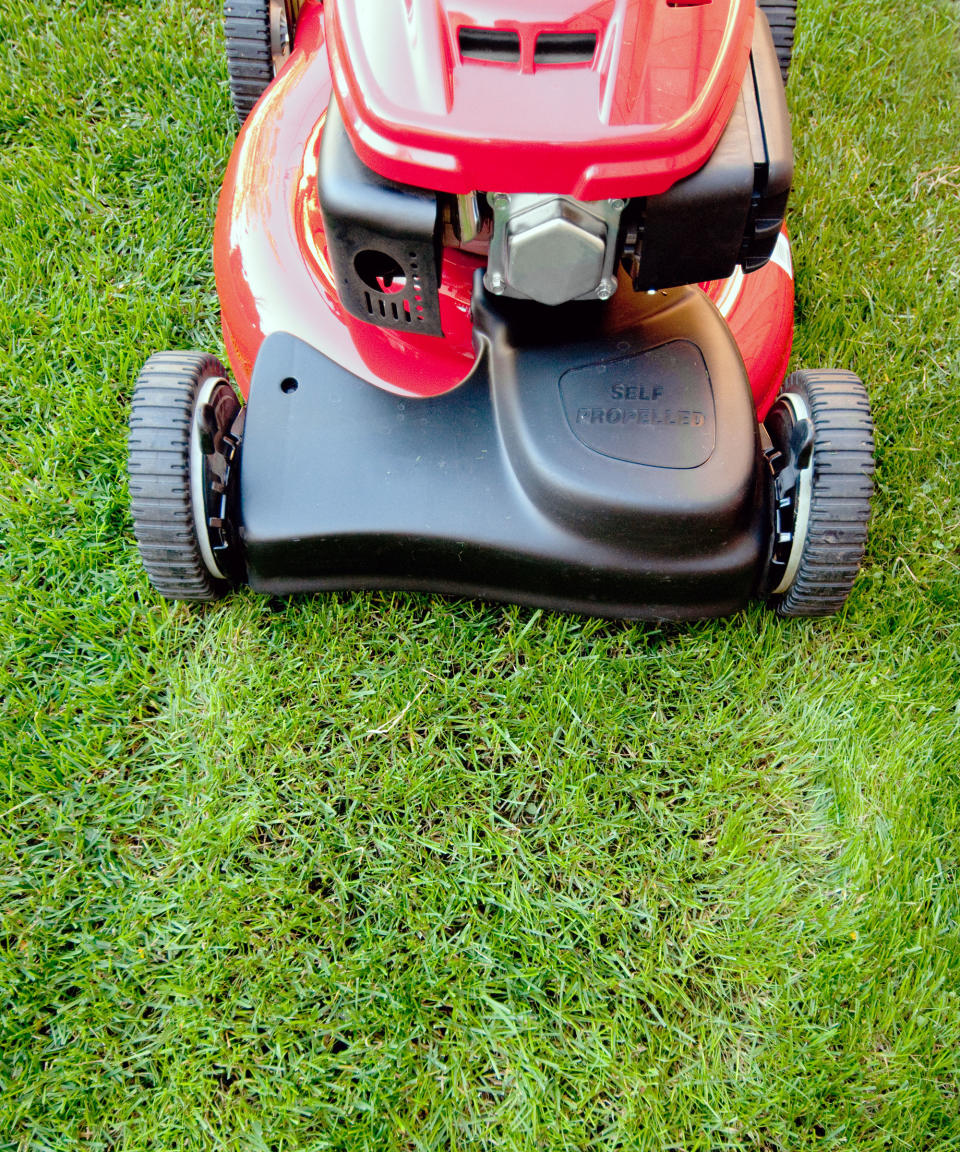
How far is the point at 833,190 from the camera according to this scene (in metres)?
2.16

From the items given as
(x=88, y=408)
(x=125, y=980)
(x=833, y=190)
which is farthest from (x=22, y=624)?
(x=833, y=190)

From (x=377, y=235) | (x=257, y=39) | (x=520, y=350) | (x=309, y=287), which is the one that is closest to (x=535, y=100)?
(x=377, y=235)

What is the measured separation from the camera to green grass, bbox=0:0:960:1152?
1.23m

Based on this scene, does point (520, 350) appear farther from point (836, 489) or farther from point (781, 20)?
point (781, 20)

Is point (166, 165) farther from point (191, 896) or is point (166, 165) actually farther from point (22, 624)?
point (191, 896)

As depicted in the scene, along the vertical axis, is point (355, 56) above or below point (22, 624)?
above

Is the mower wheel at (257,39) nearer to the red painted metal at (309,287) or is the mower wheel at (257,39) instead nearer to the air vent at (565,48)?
the red painted metal at (309,287)

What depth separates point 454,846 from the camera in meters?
1.39

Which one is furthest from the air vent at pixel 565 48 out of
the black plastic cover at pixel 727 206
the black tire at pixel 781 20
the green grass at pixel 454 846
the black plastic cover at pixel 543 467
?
the black tire at pixel 781 20

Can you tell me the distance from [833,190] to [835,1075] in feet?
5.51

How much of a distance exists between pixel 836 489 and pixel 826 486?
0.04 ft

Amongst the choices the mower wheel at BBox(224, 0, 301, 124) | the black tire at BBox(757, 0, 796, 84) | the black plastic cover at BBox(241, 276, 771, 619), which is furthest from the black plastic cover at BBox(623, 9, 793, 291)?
the mower wheel at BBox(224, 0, 301, 124)

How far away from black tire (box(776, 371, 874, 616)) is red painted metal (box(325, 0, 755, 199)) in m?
0.44

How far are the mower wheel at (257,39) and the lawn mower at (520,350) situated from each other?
0.39 metres
